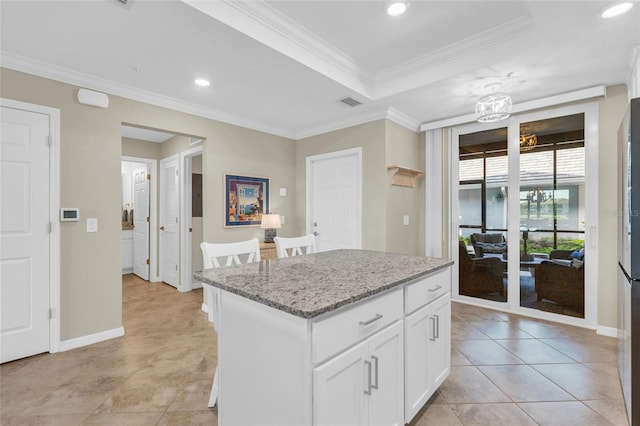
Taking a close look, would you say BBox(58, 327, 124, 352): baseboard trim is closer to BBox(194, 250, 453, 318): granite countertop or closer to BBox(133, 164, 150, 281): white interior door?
BBox(194, 250, 453, 318): granite countertop

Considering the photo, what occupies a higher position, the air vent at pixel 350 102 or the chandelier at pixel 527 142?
the air vent at pixel 350 102

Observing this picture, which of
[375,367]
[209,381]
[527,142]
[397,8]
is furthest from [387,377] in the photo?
[527,142]

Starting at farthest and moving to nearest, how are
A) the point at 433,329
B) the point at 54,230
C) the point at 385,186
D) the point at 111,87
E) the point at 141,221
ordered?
the point at 141,221, the point at 385,186, the point at 111,87, the point at 54,230, the point at 433,329

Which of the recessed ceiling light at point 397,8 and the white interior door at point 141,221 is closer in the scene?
the recessed ceiling light at point 397,8

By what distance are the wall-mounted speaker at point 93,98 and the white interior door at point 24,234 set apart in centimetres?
32

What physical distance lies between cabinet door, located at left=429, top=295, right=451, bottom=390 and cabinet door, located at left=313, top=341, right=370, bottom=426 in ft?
2.33

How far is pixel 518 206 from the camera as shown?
139 inches

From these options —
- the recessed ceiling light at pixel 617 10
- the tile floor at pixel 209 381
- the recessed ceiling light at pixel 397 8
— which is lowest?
the tile floor at pixel 209 381

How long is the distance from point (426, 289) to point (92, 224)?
2.99m

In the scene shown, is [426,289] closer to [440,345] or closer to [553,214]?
[440,345]

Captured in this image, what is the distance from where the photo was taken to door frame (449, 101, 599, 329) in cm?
303

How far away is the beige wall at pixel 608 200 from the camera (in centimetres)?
290

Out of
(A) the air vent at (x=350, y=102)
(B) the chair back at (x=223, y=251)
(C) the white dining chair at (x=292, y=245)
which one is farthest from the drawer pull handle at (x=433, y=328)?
(A) the air vent at (x=350, y=102)

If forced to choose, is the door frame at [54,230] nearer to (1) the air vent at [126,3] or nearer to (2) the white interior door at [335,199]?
(1) the air vent at [126,3]
